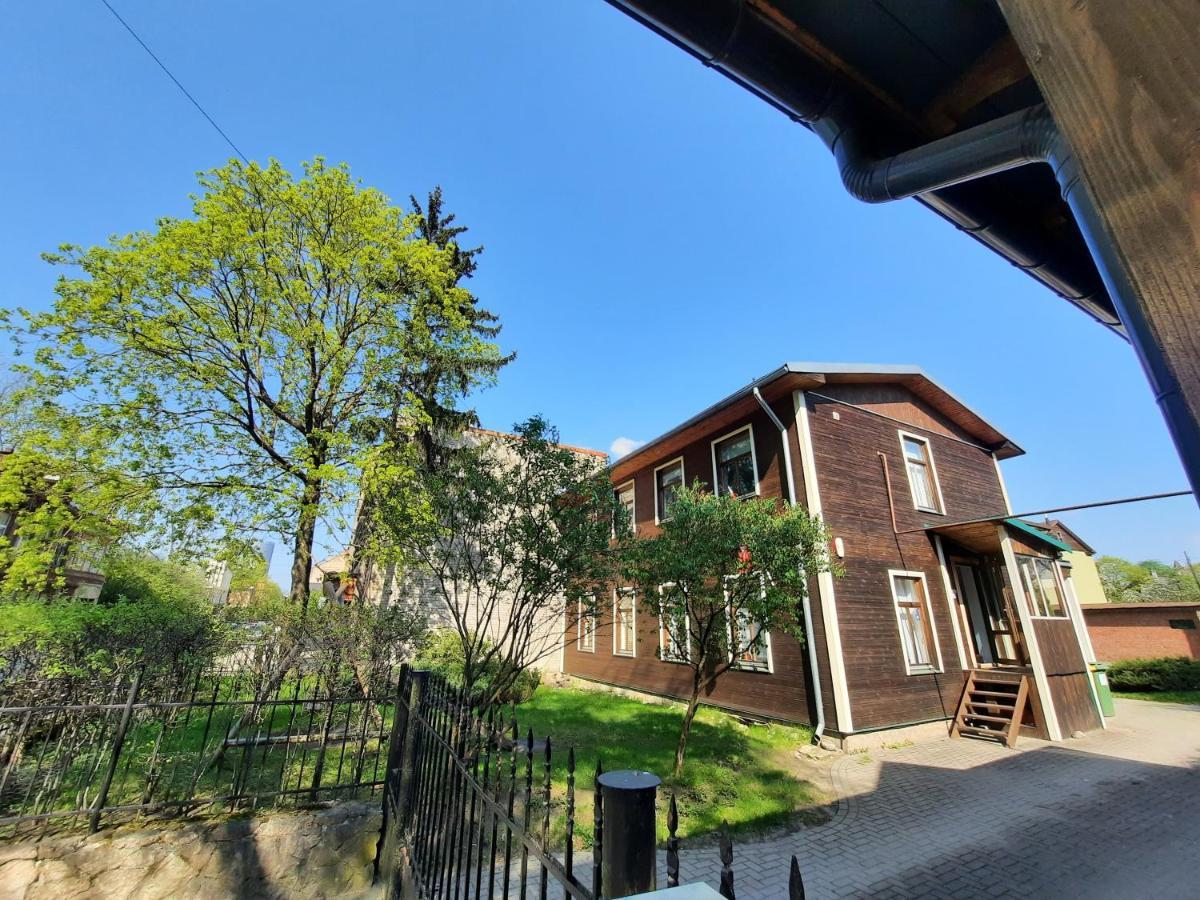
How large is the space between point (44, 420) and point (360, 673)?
29.8 ft

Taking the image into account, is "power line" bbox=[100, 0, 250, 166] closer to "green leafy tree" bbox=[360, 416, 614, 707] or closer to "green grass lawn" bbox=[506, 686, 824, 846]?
"green leafy tree" bbox=[360, 416, 614, 707]

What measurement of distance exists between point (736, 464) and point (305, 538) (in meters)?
10.0

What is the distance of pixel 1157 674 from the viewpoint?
1545 centimetres

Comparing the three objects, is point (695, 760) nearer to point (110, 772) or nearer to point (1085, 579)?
point (110, 772)

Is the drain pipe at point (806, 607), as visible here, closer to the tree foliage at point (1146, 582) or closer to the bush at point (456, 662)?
the bush at point (456, 662)

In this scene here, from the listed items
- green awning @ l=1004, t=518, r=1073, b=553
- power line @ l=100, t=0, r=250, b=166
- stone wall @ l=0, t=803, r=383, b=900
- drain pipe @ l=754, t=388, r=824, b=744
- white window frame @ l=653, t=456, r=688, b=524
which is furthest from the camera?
white window frame @ l=653, t=456, r=688, b=524

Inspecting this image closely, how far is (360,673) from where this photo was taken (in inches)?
283

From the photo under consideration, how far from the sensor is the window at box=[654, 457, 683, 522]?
13.7m

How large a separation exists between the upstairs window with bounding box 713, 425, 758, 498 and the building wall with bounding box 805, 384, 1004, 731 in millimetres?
1560

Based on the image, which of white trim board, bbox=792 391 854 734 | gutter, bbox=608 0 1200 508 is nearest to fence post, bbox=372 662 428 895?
gutter, bbox=608 0 1200 508

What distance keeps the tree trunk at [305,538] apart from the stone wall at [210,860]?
666 centimetres

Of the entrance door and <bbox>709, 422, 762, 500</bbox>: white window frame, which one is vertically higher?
<bbox>709, 422, 762, 500</bbox>: white window frame

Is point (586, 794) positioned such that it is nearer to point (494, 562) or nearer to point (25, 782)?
point (494, 562)

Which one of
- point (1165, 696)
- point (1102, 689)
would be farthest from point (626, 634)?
point (1165, 696)
